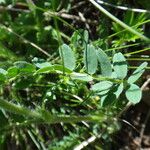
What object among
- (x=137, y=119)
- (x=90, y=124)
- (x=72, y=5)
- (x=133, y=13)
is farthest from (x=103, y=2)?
(x=137, y=119)

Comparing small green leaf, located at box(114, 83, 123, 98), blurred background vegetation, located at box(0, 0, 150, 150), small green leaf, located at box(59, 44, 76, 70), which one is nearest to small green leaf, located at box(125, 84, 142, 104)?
small green leaf, located at box(114, 83, 123, 98)

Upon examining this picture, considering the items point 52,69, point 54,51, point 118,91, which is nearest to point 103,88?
point 118,91

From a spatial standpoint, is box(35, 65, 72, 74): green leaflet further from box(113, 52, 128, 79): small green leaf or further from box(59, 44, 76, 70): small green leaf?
box(113, 52, 128, 79): small green leaf

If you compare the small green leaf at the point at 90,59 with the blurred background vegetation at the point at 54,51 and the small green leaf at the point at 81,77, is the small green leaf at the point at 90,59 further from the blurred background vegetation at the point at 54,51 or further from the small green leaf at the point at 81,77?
the blurred background vegetation at the point at 54,51

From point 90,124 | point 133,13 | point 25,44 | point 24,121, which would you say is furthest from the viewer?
point 25,44

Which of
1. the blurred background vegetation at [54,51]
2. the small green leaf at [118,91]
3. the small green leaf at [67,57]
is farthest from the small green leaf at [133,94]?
the blurred background vegetation at [54,51]

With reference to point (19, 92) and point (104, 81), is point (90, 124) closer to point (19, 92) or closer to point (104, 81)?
point (19, 92)
